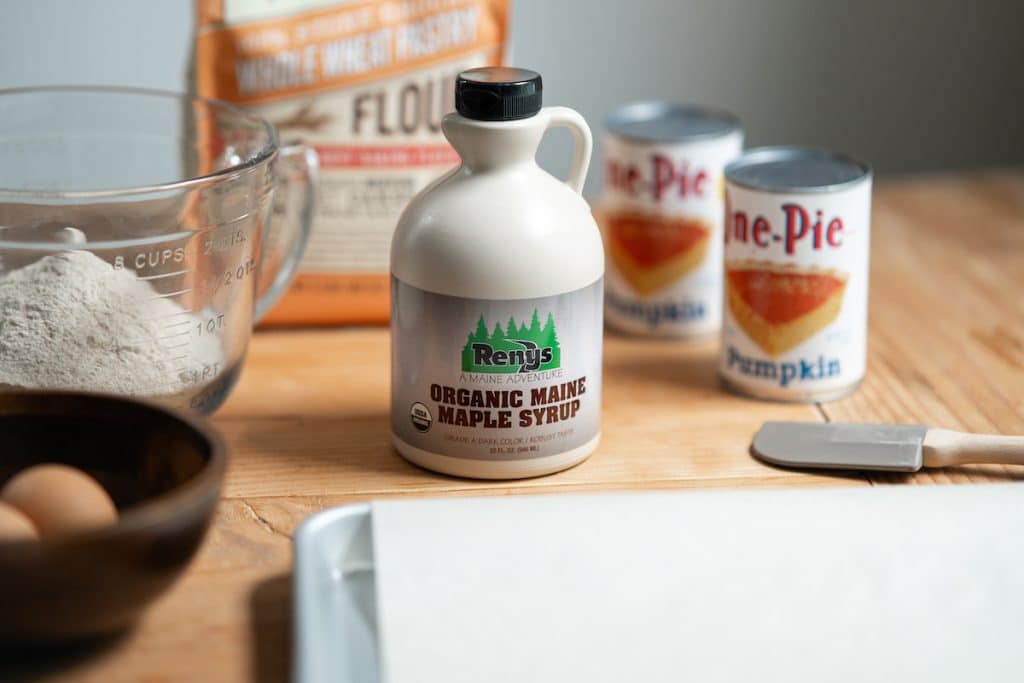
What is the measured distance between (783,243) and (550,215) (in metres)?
0.17

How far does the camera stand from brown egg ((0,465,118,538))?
503mm

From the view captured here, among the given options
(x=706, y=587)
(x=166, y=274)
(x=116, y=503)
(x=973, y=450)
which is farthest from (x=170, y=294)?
(x=973, y=450)

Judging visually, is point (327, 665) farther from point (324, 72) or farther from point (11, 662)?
point (324, 72)

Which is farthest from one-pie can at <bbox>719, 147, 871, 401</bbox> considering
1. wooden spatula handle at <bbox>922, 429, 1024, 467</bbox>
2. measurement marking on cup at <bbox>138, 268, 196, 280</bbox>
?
measurement marking on cup at <bbox>138, 268, 196, 280</bbox>

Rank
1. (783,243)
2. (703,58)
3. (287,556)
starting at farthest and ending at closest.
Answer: (703,58) < (783,243) < (287,556)

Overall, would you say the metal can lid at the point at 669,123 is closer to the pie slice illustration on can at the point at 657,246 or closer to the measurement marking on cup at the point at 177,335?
the pie slice illustration on can at the point at 657,246

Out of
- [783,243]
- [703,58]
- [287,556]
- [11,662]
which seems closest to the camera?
[11,662]

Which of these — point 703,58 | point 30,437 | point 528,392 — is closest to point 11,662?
point 30,437

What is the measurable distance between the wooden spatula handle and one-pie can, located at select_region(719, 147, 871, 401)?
0.34ft

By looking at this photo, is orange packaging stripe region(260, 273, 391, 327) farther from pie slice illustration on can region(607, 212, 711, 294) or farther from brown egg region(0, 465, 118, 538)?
brown egg region(0, 465, 118, 538)

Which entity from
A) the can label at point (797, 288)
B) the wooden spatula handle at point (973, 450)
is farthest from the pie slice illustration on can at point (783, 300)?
the wooden spatula handle at point (973, 450)

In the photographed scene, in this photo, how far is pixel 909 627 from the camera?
1.79 ft

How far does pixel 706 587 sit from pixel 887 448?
185mm

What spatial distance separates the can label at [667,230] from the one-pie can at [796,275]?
76 mm
